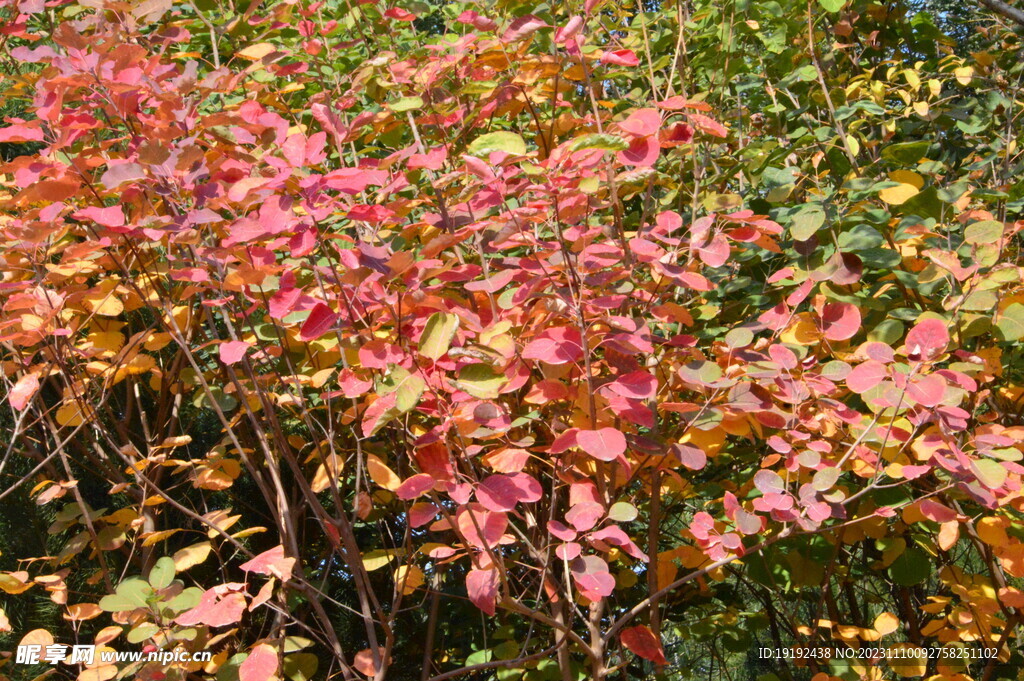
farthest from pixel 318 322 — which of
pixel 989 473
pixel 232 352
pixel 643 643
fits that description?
pixel 989 473

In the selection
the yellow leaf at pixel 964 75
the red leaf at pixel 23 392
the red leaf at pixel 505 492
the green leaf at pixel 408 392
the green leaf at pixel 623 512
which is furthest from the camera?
the yellow leaf at pixel 964 75

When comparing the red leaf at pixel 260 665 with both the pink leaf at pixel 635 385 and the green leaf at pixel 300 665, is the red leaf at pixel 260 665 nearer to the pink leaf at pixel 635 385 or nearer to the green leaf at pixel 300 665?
the green leaf at pixel 300 665

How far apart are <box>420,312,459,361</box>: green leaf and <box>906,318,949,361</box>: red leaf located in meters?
0.83

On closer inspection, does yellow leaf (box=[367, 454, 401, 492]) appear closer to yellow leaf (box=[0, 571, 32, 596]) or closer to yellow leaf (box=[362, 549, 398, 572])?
yellow leaf (box=[362, 549, 398, 572])

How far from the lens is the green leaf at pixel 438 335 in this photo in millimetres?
1251

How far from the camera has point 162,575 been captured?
59.2 inches

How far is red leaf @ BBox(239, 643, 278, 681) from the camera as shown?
4.67 feet

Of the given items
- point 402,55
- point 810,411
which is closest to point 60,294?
point 402,55

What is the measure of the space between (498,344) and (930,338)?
762 mm

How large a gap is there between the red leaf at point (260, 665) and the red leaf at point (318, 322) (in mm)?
568

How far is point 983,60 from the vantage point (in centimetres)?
244

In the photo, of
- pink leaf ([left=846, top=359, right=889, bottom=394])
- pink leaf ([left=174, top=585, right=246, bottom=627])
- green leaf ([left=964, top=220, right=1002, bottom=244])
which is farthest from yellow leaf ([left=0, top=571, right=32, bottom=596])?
green leaf ([left=964, top=220, right=1002, bottom=244])

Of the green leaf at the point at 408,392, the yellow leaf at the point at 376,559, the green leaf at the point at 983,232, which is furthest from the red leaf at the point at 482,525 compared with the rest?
the green leaf at the point at 983,232

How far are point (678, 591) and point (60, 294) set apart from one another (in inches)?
70.5
